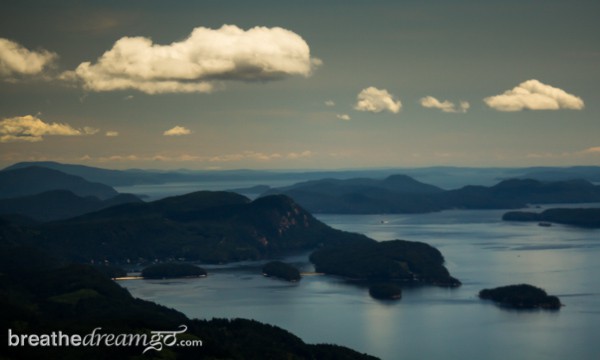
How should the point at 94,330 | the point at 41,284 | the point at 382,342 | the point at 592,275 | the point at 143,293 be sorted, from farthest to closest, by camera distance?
the point at 592,275
the point at 143,293
the point at 41,284
the point at 382,342
the point at 94,330

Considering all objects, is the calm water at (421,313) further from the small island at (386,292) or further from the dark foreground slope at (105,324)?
the dark foreground slope at (105,324)

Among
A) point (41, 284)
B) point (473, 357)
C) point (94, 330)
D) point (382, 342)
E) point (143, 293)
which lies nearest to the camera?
point (94, 330)

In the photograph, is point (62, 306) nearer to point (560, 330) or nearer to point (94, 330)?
point (94, 330)

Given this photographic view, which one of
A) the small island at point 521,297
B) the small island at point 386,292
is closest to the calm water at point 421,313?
the small island at point 386,292

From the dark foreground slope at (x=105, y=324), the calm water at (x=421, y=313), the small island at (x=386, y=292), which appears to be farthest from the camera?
the small island at (x=386, y=292)

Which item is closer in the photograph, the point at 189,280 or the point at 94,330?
the point at 94,330

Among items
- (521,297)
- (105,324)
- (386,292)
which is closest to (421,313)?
(521,297)

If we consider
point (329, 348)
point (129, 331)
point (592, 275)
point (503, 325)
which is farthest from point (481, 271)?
point (129, 331)
